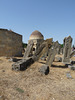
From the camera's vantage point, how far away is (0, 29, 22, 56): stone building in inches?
353

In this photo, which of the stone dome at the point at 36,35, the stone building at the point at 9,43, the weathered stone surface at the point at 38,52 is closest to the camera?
the weathered stone surface at the point at 38,52

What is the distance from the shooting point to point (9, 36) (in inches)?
378

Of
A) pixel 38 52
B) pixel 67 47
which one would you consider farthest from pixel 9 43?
pixel 67 47

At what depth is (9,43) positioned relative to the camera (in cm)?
969

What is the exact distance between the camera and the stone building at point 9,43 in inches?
353

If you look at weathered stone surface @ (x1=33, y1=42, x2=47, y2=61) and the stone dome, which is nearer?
weathered stone surface @ (x1=33, y1=42, x2=47, y2=61)

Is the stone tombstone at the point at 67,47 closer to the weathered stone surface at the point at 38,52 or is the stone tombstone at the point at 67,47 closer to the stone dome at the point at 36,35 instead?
the weathered stone surface at the point at 38,52

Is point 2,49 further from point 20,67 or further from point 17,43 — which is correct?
point 20,67

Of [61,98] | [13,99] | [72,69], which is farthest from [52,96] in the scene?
[72,69]

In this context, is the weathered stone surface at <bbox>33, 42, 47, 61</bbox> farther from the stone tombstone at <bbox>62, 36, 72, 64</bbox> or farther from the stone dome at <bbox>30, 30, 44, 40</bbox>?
the stone dome at <bbox>30, 30, 44, 40</bbox>

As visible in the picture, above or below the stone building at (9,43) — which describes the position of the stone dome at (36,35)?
above

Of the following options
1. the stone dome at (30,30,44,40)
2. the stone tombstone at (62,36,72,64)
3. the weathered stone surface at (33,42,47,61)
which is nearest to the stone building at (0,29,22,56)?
the weathered stone surface at (33,42,47,61)

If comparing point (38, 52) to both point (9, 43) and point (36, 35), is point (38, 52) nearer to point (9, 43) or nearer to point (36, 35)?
point (9, 43)

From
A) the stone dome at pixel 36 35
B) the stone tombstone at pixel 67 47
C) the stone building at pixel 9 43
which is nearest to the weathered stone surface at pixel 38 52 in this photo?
the stone tombstone at pixel 67 47
